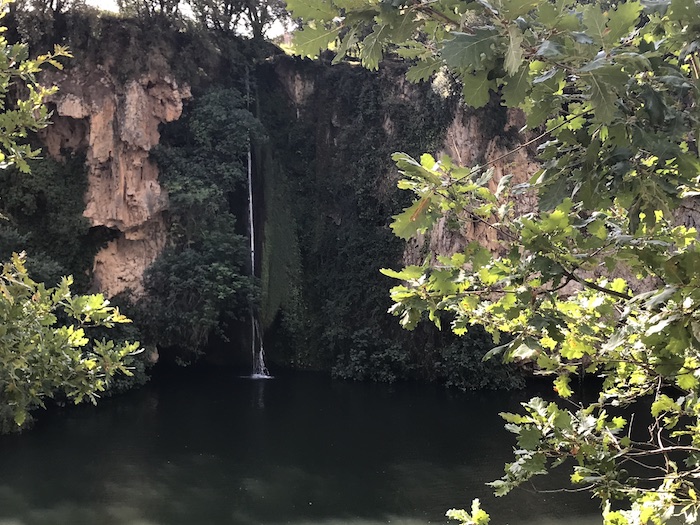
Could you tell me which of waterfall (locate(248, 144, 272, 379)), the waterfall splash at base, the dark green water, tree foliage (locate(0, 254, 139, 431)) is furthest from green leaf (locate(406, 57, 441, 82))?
the waterfall splash at base

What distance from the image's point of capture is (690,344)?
105 centimetres

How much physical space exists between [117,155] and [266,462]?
7067mm

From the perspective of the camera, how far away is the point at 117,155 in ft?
36.8

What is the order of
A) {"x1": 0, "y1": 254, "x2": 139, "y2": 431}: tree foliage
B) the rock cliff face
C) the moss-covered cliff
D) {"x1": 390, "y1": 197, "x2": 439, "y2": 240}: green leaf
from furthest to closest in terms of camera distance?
the moss-covered cliff → the rock cliff face → {"x1": 0, "y1": 254, "x2": 139, "y2": 431}: tree foliage → {"x1": 390, "y1": 197, "x2": 439, "y2": 240}: green leaf

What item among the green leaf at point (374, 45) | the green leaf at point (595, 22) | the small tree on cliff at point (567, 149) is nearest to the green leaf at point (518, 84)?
the small tree on cliff at point (567, 149)

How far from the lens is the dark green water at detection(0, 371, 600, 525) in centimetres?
545

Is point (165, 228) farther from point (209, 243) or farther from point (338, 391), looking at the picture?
point (338, 391)

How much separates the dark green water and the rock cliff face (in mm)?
2760

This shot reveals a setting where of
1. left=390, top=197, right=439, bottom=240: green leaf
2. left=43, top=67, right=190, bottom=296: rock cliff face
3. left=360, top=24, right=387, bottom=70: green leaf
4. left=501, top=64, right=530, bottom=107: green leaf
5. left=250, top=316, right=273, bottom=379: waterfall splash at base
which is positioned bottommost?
left=250, top=316, right=273, bottom=379: waterfall splash at base

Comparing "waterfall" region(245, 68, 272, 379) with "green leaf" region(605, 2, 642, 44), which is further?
"waterfall" region(245, 68, 272, 379)

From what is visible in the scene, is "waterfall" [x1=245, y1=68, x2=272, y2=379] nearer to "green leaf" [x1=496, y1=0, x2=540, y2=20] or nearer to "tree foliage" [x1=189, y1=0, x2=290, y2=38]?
"tree foliage" [x1=189, y1=0, x2=290, y2=38]

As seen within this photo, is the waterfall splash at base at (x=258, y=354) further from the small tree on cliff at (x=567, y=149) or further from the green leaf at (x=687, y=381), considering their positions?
the green leaf at (x=687, y=381)

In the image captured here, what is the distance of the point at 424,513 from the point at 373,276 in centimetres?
719

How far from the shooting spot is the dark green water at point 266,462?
17.9ft
